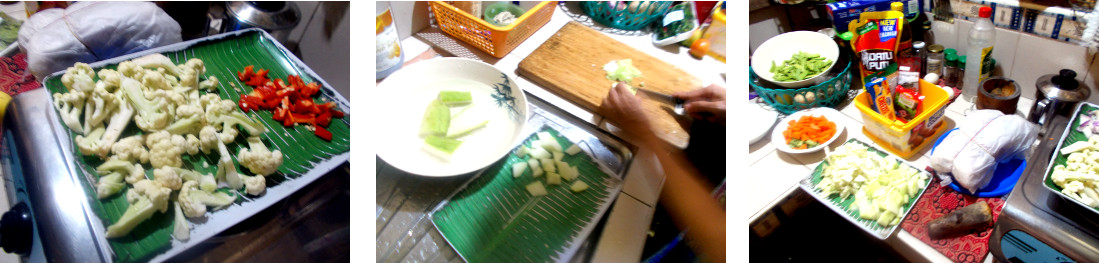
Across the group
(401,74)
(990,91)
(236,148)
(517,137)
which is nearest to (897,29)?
(990,91)

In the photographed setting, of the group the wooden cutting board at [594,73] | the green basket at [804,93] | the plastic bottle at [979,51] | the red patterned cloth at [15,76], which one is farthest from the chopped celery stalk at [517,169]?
the plastic bottle at [979,51]

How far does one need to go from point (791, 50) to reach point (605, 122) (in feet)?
1.64

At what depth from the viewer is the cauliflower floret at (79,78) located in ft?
3.03

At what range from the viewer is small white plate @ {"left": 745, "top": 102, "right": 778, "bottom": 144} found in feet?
3.30

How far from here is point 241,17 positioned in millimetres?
1142

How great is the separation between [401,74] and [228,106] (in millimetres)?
402

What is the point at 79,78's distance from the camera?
93cm

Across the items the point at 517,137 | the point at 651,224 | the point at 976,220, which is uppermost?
the point at 517,137

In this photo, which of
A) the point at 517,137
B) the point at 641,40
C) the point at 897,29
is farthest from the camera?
the point at 897,29

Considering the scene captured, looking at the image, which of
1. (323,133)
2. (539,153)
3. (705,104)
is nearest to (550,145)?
(539,153)

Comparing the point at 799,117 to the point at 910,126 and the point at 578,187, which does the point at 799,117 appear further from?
the point at 578,187

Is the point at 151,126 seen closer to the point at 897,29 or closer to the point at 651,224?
the point at 651,224

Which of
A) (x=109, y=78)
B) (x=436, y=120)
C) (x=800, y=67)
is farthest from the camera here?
(x=800, y=67)

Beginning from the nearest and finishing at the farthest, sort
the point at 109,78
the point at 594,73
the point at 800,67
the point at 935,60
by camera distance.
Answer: the point at 594,73 → the point at 109,78 → the point at 800,67 → the point at 935,60
